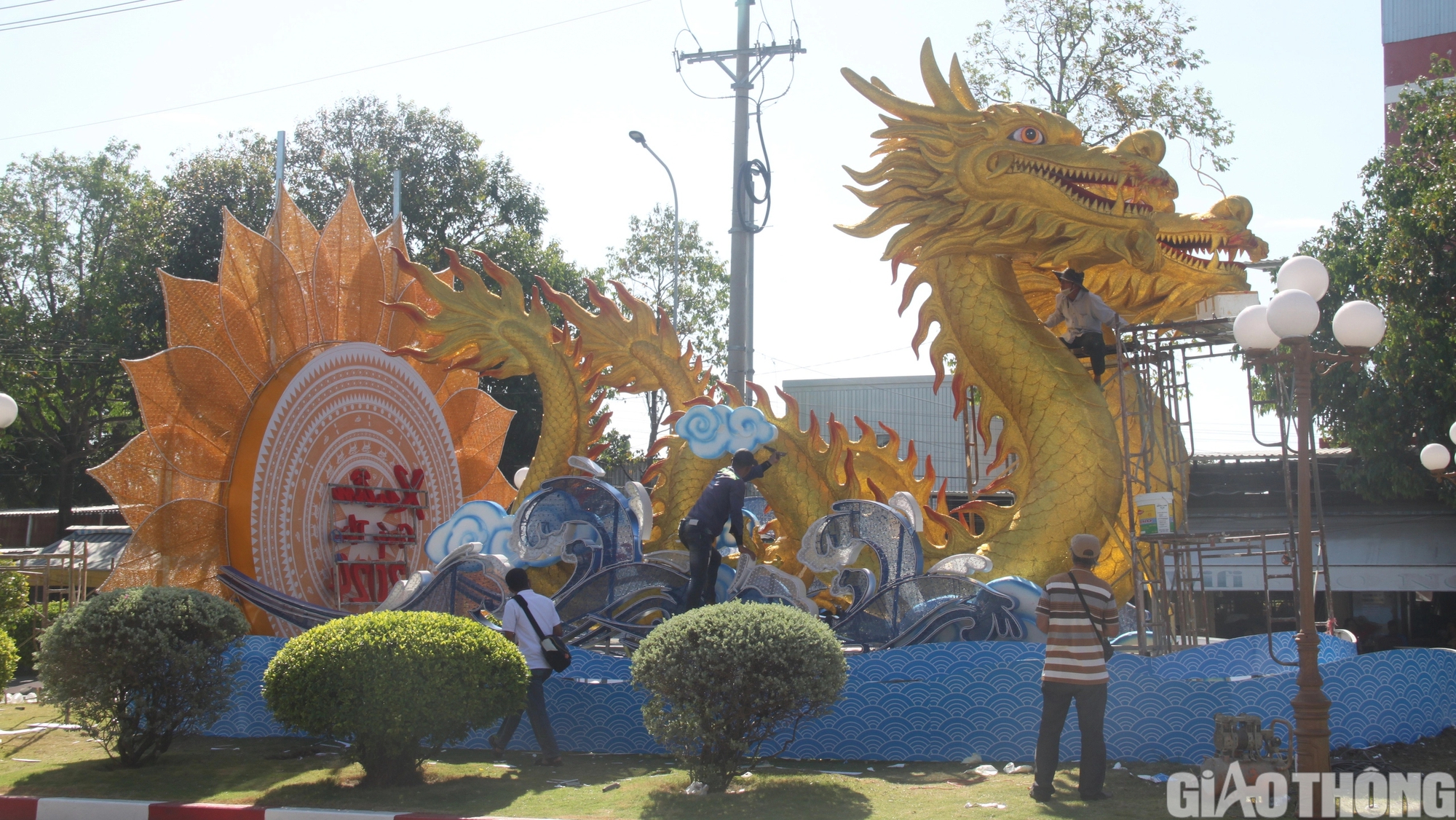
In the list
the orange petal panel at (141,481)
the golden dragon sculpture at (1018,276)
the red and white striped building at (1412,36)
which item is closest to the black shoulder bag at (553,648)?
the golden dragon sculpture at (1018,276)

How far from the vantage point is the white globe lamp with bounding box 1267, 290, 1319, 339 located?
204 inches

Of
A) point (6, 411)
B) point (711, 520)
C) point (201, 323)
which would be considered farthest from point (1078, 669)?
point (6, 411)

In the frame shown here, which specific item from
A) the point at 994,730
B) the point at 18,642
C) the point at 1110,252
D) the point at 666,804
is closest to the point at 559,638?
the point at 666,804

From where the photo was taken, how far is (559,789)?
596 cm

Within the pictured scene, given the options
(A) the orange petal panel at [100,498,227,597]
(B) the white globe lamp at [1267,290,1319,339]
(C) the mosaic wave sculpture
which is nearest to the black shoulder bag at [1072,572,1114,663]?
(B) the white globe lamp at [1267,290,1319,339]

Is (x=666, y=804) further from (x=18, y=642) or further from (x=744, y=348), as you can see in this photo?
(x=18, y=642)

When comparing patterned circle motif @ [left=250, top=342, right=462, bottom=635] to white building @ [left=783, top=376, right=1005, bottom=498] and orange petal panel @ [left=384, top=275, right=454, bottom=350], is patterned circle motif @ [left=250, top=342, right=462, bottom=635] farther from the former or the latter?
white building @ [left=783, top=376, right=1005, bottom=498]

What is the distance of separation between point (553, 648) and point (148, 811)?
226 centimetres

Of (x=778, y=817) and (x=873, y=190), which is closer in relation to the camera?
(x=778, y=817)

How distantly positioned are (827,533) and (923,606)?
0.95 meters

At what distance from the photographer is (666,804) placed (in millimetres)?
5410

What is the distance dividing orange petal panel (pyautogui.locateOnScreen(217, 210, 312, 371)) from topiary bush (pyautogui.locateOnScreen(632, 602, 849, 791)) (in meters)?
4.78

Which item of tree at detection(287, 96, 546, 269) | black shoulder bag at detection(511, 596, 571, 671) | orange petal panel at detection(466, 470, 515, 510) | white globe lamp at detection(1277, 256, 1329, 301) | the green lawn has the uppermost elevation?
tree at detection(287, 96, 546, 269)

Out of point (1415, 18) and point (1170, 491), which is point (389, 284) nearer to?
point (1170, 491)
